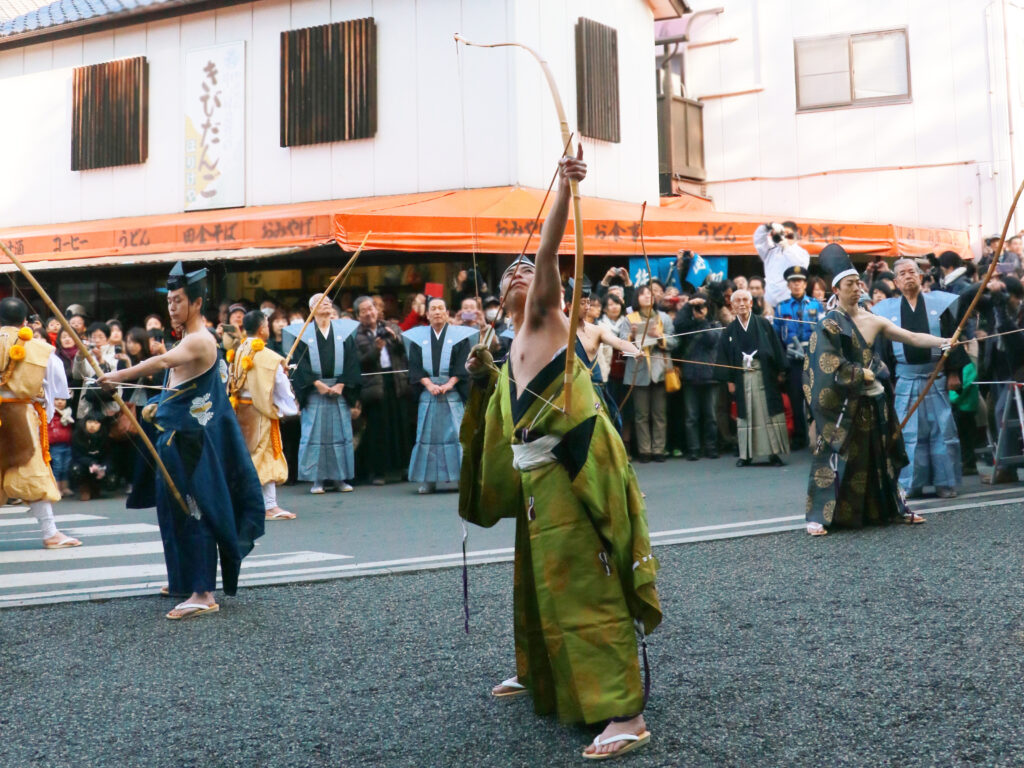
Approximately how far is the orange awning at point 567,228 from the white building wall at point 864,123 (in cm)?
294

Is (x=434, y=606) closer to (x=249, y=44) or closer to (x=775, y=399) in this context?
(x=775, y=399)

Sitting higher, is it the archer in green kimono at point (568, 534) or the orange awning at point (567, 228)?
the orange awning at point (567, 228)

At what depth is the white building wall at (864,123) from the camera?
61.9ft

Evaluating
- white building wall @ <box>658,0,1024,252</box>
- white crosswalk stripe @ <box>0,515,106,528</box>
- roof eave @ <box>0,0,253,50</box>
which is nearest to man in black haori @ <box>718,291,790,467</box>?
white crosswalk stripe @ <box>0,515,106,528</box>

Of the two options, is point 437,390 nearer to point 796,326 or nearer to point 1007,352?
point 796,326

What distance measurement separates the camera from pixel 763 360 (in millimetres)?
11656

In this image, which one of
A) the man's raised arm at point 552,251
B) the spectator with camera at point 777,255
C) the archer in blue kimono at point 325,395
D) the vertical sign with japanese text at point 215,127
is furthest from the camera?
the vertical sign with japanese text at point 215,127

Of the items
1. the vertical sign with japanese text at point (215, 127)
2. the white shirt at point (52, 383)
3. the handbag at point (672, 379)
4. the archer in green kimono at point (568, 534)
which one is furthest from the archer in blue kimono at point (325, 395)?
the archer in green kimono at point (568, 534)

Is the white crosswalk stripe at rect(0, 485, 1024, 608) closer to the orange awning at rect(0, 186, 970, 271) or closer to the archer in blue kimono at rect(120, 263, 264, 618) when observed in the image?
the archer in blue kimono at rect(120, 263, 264, 618)

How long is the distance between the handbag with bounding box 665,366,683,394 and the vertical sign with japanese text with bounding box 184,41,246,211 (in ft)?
23.2

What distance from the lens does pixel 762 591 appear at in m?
5.48

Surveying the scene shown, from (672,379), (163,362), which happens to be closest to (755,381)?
(672,379)

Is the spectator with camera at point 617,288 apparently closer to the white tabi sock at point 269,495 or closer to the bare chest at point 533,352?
the white tabi sock at point 269,495

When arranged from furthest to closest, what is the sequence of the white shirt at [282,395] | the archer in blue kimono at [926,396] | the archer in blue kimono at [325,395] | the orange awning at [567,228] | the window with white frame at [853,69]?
1. the window with white frame at [853,69]
2. the orange awning at [567,228]
3. the archer in blue kimono at [325,395]
4. the white shirt at [282,395]
5. the archer in blue kimono at [926,396]
